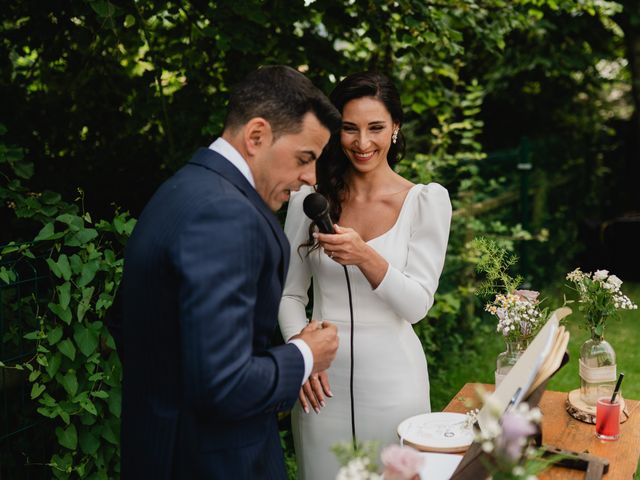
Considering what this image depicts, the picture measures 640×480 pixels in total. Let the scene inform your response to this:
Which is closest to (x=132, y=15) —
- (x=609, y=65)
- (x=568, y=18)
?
(x=568, y=18)

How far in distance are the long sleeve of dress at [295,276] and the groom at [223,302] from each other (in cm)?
82

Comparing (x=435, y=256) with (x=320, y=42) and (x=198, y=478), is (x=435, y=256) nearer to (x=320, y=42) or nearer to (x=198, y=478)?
(x=198, y=478)

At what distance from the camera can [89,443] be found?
104 inches

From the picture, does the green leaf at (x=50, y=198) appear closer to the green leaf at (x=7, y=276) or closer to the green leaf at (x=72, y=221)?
the green leaf at (x=72, y=221)

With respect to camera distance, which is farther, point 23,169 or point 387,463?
point 23,169

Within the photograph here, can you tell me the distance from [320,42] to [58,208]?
1.82 meters

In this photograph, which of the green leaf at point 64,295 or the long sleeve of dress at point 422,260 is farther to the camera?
the green leaf at point 64,295

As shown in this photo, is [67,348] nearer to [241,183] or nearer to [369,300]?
[369,300]

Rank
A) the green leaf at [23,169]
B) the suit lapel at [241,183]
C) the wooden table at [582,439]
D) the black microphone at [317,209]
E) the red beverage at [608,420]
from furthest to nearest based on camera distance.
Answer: the green leaf at [23,169], the red beverage at [608,420], the black microphone at [317,209], the wooden table at [582,439], the suit lapel at [241,183]

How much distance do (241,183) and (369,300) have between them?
1036 mm

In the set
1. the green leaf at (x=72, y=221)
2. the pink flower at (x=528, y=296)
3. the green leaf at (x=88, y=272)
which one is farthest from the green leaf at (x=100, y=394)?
the pink flower at (x=528, y=296)

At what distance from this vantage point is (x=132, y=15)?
3572mm

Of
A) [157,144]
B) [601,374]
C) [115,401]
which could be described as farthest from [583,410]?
[157,144]

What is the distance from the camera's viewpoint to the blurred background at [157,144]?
8.72ft
